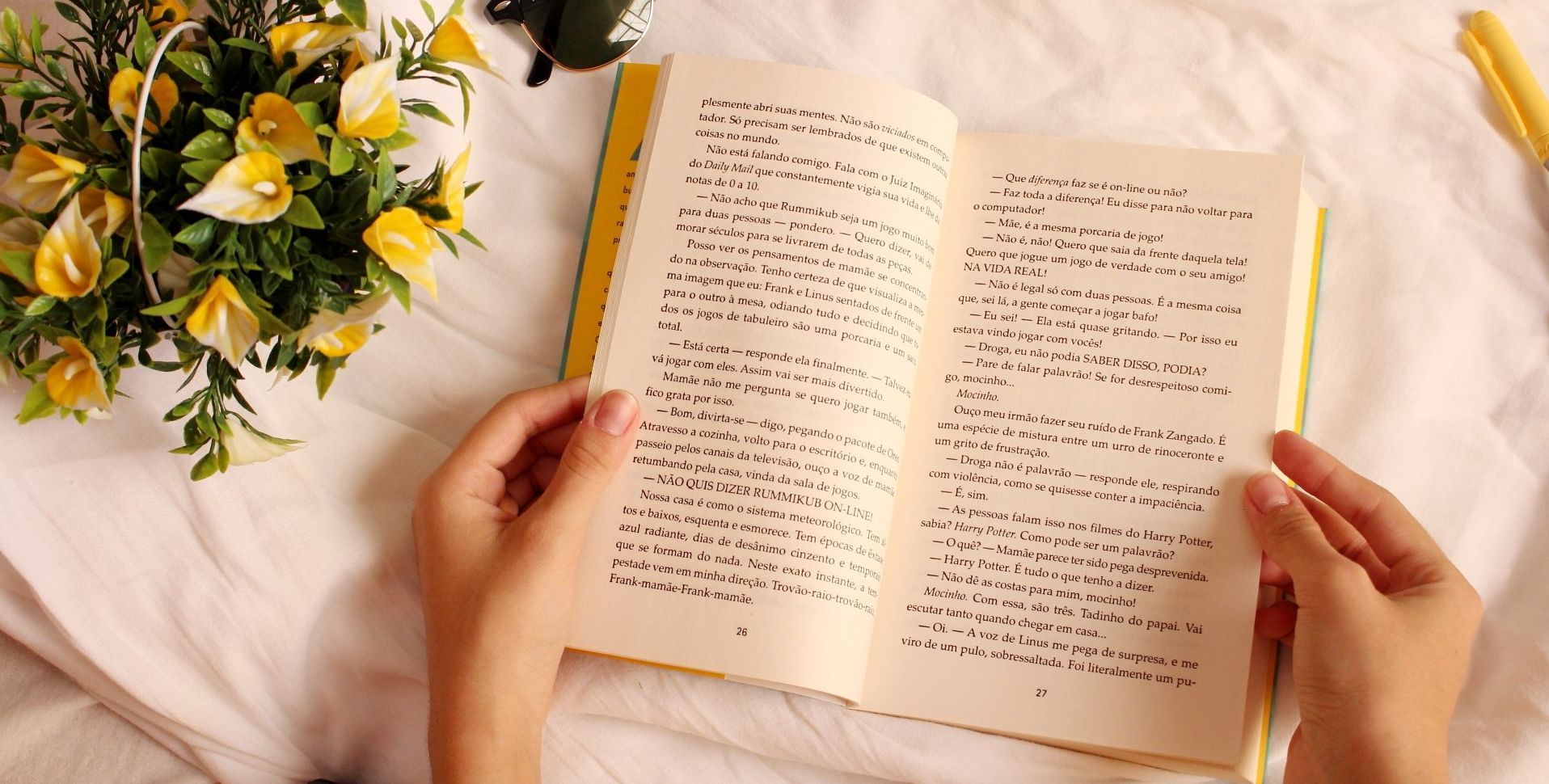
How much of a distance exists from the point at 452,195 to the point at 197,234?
0.47 ft

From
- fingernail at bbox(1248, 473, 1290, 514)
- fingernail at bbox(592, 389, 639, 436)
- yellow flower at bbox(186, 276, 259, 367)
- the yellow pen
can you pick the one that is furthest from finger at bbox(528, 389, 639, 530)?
the yellow pen

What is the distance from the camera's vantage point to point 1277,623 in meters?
0.78

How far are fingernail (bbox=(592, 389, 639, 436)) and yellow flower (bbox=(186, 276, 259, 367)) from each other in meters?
0.26

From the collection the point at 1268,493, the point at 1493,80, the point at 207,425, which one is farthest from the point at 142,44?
the point at 1493,80

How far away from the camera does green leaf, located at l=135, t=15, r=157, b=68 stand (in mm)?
574

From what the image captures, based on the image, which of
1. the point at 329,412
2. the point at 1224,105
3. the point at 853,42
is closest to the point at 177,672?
the point at 329,412

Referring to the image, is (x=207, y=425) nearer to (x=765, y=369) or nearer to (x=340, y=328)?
(x=340, y=328)

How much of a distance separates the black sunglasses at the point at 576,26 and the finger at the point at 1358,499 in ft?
2.18

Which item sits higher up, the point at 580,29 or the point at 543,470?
the point at 580,29

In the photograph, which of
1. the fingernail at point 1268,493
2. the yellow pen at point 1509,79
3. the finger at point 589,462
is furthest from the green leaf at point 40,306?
the yellow pen at point 1509,79

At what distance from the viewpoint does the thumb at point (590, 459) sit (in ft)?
2.44

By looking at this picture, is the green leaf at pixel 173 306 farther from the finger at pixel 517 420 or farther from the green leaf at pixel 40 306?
the finger at pixel 517 420

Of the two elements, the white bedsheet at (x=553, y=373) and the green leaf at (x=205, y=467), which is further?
the white bedsheet at (x=553, y=373)

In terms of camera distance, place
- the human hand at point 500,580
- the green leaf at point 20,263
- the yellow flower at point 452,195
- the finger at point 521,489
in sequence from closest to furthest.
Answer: the green leaf at point 20,263, the yellow flower at point 452,195, the human hand at point 500,580, the finger at point 521,489
